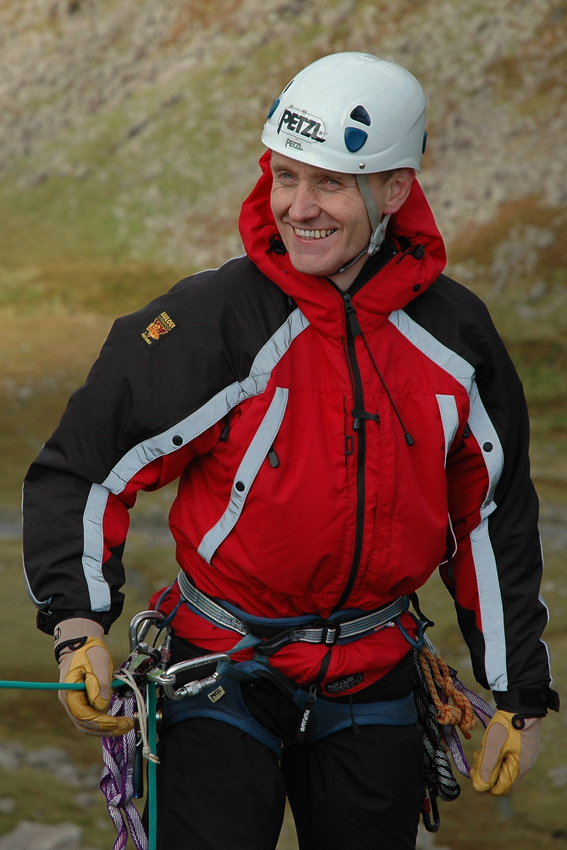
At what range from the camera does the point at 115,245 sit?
1457 cm

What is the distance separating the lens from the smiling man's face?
2.49 m

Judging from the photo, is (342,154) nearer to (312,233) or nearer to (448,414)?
Result: (312,233)

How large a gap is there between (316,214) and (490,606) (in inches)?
46.8

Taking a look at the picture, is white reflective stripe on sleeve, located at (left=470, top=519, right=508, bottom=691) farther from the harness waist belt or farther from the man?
the harness waist belt

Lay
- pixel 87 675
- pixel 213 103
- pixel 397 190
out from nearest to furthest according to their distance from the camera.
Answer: pixel 87 675, pixel 397 190, pixel 213 103

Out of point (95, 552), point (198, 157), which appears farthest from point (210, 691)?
point (198, 157)

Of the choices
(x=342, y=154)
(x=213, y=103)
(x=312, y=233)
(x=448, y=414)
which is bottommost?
(x=448, y=414)

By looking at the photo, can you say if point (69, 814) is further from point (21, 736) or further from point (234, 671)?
point (234, 671)

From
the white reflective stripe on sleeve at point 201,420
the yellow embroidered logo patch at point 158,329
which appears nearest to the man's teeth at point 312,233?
the white reflective stripe on sleeve at point 201,420

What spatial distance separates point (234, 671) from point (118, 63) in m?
17.1

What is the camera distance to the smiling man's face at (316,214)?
2486 millimetres

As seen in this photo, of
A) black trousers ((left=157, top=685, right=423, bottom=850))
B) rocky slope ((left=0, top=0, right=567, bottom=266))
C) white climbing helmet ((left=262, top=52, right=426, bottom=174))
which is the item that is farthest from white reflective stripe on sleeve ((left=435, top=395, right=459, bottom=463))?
rocky slope ((left=0, top=0, right=567, bottom=266))

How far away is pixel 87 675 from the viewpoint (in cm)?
232

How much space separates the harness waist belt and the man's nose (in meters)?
1.01
